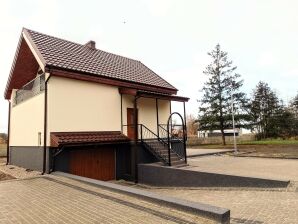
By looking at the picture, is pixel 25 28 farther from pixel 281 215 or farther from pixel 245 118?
pixel 245 118

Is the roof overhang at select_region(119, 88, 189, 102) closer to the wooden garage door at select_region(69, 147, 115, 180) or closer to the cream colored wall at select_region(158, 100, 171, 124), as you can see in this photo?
the cream colored wall at select_region(158, 100, 171, 124)

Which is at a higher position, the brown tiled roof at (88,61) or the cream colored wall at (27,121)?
the brown tiled roof at (88,61)

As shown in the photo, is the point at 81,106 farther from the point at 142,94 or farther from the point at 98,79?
the point at 142,94

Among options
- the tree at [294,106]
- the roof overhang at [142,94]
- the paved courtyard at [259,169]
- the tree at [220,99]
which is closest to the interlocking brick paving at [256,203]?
the paved courtyard at [259,169]

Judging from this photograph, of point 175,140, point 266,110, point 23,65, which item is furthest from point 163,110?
point 266,110

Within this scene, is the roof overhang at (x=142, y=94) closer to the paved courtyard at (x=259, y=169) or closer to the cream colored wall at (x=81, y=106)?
the cream colored wall at (x=81, y=106)

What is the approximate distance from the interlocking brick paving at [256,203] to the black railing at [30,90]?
850cm

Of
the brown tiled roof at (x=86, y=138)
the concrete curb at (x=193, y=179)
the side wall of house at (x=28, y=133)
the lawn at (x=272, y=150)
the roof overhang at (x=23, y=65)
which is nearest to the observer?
the concrete curb at (x=193, y=179)

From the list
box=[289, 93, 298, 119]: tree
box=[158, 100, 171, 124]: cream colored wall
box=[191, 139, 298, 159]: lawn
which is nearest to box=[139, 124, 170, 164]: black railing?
box=[158, 100, 171, 124]: cream colored wall

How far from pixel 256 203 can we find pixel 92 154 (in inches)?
343

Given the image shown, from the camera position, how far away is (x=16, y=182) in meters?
9.92

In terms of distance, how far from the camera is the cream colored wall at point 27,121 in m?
12.6

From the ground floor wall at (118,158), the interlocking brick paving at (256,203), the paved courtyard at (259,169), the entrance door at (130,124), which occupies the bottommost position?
the interlocking brick paving at (256,203)

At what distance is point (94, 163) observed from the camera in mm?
13625
